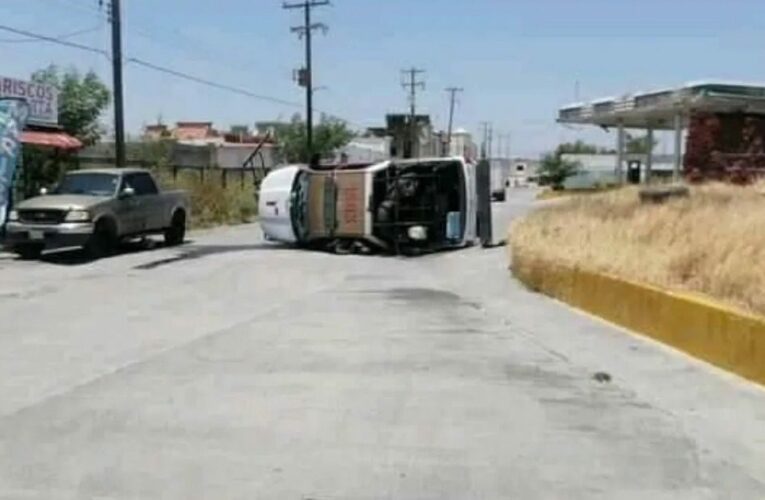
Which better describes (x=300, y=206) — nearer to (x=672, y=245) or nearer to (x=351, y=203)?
(x=351, y=203)

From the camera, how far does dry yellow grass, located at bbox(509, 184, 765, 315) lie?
1080cm

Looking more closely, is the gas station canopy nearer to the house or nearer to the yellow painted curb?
the yellow painted curb

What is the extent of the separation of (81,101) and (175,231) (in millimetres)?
23230

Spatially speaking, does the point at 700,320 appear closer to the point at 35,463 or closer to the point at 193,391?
the point at 193,391

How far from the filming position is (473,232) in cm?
2575

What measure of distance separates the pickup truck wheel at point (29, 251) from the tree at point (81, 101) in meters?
24.4

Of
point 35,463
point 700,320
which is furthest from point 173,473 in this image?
point 700,320

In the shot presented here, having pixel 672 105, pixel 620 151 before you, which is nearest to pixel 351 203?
pixel 672 105

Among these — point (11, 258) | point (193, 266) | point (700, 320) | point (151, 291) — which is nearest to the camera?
point (700, 320)

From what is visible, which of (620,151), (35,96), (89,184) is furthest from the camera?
(620,151)

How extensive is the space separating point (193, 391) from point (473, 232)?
17.5m

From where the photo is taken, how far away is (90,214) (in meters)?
22.7

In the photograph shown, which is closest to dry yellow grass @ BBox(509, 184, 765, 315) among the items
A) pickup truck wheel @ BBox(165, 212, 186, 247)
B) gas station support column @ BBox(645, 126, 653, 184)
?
pickup truck wheel @ BBox(165, 212, 186, 247)

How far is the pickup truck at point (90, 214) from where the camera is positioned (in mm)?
22453
